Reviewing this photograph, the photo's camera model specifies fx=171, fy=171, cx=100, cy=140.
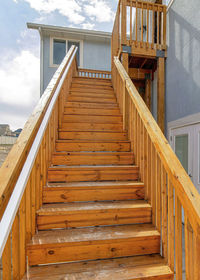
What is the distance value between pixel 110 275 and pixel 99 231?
34 centimetres

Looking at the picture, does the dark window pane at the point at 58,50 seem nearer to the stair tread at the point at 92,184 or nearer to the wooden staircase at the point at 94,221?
the wooden staircase at the point at 94,221

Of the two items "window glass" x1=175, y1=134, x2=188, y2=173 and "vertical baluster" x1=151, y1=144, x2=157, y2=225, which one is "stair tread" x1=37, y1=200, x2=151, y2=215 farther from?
"window glass" x1=175, y1=134, x2=188, y2=173

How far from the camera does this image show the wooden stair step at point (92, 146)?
242cm

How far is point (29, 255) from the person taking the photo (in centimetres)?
130

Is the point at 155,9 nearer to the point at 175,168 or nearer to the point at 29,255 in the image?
the point at 175,168

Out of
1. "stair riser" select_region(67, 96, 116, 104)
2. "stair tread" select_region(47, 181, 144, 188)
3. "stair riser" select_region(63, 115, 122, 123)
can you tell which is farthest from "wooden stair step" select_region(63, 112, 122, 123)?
"stair tread" select_region(47, 181, 144, 188)

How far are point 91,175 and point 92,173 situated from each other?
3cm

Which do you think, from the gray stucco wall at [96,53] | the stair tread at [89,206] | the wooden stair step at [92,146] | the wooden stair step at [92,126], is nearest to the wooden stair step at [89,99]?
the wooden stair step at [92,126]

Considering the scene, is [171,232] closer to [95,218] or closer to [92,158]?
[95,218]

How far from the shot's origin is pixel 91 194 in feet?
5.90

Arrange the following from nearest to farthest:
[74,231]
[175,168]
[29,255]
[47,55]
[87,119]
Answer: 1. [175,168]
2. [29,255]
3. [74,231]
4. [87,119]
5. [47,55]

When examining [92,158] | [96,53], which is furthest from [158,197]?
[96,53]

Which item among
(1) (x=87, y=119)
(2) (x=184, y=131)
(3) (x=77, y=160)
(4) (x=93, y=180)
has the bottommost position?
(4) (x=93, y=180)

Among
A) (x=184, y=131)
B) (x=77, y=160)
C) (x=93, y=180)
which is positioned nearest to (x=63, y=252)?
(x=93, y=180)
